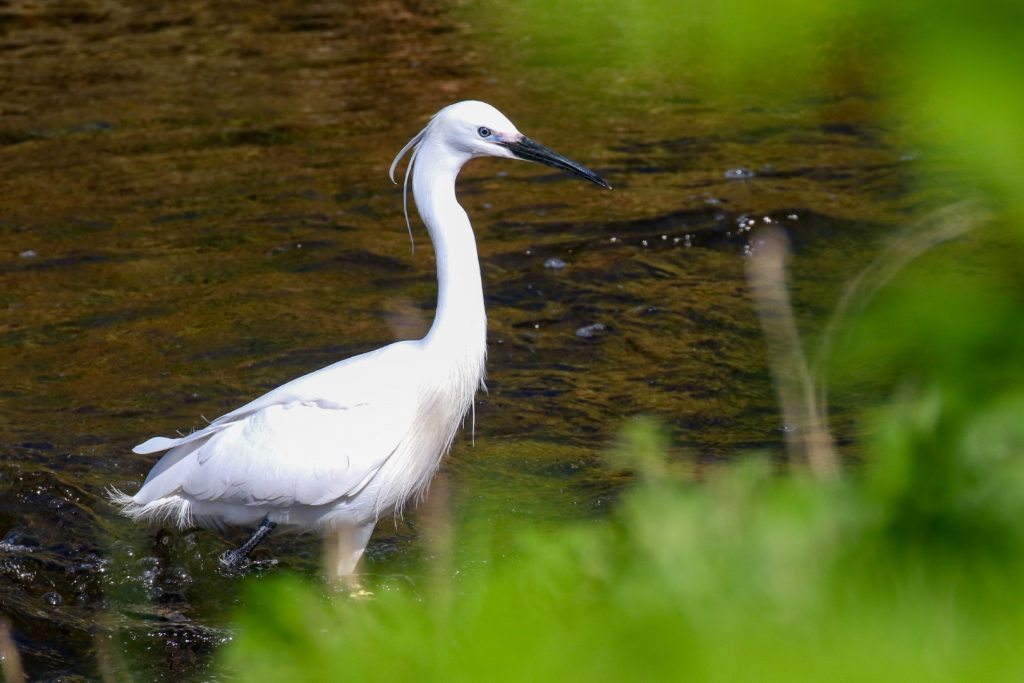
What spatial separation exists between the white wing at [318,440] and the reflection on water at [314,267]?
1.26ft

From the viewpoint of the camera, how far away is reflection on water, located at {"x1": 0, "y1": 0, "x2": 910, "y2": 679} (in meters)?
4.72

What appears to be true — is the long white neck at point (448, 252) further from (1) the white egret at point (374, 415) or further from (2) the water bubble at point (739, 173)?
(2) the water bubble at point (739, 173)

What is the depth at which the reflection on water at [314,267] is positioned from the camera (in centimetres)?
472

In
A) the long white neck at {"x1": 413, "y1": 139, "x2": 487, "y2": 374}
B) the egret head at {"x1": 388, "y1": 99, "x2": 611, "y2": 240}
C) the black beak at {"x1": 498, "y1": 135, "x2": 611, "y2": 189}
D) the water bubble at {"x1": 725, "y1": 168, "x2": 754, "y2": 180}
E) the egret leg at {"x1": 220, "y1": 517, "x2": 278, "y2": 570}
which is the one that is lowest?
the egret leg at {"x1": 220, "y1": 517, "x2": 278, "y2": 570}

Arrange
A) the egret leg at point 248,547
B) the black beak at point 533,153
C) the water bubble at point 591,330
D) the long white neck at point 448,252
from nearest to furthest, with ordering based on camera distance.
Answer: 1. the long white neck at point 448,252
2. the black beak at point 533,153
3. the egret leg at point 248,547
4. the water bubble at point 591,330

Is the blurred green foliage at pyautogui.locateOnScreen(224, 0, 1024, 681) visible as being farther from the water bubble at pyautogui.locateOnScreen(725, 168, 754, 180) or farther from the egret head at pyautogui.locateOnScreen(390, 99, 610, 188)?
the water bubble at pyautogui.locateOnScreen(725, 168, 754, 180)

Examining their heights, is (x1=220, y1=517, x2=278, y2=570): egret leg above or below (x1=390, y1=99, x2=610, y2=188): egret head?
below

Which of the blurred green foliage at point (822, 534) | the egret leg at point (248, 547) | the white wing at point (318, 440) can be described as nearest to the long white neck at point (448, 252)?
the white wing at point (318, 440)

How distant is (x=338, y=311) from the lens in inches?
263

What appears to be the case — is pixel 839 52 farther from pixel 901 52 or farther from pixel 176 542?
pixel 176 542

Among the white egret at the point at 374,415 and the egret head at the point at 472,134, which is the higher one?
the egret head at the point at 472,134

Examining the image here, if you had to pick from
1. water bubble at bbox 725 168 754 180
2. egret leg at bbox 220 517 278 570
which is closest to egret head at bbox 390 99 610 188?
egret leg at bbox 220 517 278 570

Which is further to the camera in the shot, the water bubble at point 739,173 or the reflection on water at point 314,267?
the water bubble at point 739,173

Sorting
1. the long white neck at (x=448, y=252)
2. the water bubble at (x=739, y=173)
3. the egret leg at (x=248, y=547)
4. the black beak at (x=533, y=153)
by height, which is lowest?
the egret leg at (x=248, y=547)
